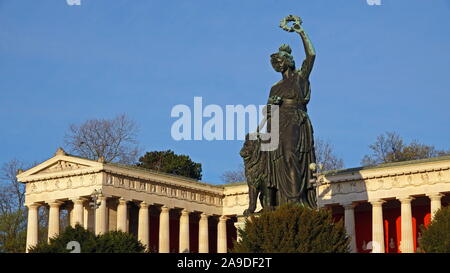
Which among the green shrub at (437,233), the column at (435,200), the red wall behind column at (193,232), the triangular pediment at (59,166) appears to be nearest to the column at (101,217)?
the triangular pediment at (59,166)

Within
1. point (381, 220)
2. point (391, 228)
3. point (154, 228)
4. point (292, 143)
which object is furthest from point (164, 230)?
point (292, 143)

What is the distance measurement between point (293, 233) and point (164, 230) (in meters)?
44.7

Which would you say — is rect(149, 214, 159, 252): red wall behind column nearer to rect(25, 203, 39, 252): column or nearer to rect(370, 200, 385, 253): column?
rect(25, 203, 39, 252): column

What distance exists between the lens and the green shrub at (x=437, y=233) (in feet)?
143

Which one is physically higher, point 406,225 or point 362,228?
point 362,228

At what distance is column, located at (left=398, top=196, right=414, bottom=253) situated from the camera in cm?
7138

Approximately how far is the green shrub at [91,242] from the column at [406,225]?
79.4ft

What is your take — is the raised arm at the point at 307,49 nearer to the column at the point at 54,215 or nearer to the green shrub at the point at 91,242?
the green shrub at the point at 91,242

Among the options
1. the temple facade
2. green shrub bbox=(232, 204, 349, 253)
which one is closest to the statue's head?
green shrub bbox=(232, 204, 349, 253)

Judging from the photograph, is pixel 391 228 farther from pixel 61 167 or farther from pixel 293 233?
pixel 293 233

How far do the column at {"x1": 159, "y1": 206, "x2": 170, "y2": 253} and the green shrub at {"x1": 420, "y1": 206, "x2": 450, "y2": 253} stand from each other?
3201 centimetres

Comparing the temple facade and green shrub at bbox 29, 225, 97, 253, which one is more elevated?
the temple facade

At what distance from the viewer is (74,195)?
74.5 meters

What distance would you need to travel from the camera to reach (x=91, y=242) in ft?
168
